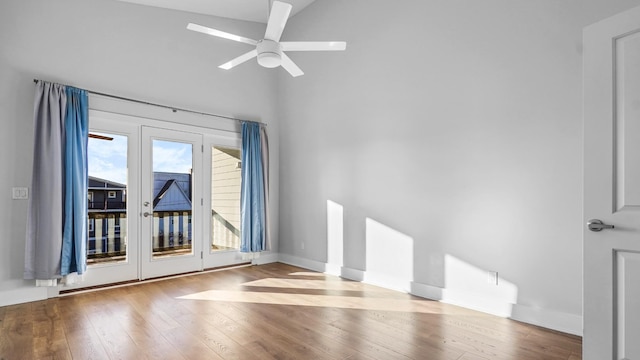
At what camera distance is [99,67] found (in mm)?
4305

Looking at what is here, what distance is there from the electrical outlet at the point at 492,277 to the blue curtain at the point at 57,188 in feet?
14.8

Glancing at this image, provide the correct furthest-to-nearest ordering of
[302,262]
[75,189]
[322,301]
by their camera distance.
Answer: [302,262] < [75,189] < [322,301]

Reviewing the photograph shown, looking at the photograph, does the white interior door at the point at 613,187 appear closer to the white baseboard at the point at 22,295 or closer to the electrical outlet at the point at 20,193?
the white baseboard at the point at 22,295

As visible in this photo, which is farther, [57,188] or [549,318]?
[57,188]

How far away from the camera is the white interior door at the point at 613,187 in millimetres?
1825

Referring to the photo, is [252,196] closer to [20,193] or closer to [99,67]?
[99,67]

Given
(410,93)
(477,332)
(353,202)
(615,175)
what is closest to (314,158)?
(353,202)

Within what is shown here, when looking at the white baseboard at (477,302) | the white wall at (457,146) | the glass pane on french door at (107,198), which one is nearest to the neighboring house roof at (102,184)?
the glass pane on french door at (107,198)

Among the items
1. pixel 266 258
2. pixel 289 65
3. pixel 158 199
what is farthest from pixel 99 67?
pixel 266 258

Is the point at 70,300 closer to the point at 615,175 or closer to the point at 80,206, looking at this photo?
the point at 80,206

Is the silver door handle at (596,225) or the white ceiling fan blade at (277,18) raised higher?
the white ceiling fan blade at (277,18)

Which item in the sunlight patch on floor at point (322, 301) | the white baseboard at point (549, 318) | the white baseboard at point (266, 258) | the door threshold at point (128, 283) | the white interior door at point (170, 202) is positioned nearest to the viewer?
the white baseboard at point (549, 318)

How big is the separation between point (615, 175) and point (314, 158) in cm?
397

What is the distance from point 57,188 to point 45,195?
0.13 m
